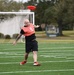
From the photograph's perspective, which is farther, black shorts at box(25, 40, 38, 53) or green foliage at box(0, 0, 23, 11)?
green foliage at box(0, 0, 23, 11)

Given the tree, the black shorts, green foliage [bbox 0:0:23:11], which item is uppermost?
green foliage [bbox 0:0:23:11]

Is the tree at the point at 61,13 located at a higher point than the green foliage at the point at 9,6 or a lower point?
lower

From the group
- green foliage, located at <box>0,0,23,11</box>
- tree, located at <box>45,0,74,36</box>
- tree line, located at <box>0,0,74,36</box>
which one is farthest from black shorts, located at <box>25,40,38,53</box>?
green foliage, located at <box>0,0,23,11</box>

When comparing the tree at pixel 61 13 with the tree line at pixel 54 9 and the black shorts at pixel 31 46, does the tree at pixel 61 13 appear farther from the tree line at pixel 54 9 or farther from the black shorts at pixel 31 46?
the black shorts at pixel 31 46

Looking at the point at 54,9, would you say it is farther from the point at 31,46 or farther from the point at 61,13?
the point at 31,46

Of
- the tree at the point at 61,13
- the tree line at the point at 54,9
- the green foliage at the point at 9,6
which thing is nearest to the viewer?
the tree line at the point at 54,9

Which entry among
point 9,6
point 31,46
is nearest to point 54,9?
point 9,6

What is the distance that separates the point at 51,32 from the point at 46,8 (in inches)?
243

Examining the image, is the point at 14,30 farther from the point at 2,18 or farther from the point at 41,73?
the point at 41,73

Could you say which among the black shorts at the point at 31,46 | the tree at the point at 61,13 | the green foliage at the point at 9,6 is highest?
the green foliage at the point at 9,6

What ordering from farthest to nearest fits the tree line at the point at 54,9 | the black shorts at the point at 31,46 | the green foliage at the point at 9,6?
the green foliage at the point at 9,6, the tree line at the point at 54,9, the black shorts at the point at 31,46

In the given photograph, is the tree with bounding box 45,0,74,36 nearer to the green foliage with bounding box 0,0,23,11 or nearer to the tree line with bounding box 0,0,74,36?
the tree line with bounding box 0,0,74,36

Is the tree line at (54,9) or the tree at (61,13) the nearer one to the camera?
the tree line at (54,9)

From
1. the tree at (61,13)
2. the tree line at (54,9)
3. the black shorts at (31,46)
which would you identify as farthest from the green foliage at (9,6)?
the black shorts at (31,46)
